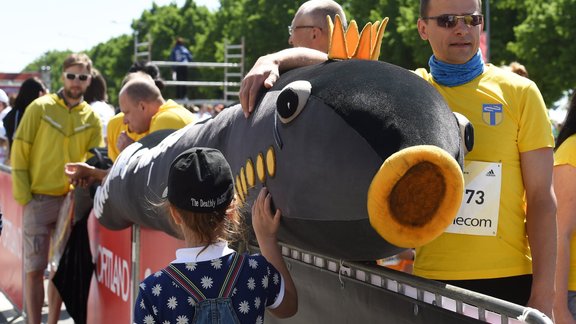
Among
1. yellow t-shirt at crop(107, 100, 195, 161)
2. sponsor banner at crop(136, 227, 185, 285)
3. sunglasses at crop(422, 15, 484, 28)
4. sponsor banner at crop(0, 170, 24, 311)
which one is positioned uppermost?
sunglasses at crop(422, 15, 484, 28)

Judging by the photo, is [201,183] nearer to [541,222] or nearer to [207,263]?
[207,263]

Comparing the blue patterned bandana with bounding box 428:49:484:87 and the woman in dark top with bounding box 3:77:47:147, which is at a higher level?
the blue patterned bandana with bounding box 428:49:484:87

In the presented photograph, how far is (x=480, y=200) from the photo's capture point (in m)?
2.96

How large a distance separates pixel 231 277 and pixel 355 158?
655 millimetres

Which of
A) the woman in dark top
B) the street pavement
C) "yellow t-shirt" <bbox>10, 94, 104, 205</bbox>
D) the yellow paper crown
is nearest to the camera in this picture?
the yellow paper crown

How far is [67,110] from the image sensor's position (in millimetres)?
7070

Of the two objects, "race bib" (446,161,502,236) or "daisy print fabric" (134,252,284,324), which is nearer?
"daisy print fabric" (134,252,284,324)

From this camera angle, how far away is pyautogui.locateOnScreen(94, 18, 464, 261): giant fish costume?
2285 mm

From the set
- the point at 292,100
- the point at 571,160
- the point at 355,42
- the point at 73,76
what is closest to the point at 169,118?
the point at 73,76

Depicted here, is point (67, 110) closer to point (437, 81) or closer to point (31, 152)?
point (31, 152)

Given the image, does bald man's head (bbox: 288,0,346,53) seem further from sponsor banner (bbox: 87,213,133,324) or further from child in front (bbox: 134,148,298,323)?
sponsor banner (bbox: 87,213,133,324)

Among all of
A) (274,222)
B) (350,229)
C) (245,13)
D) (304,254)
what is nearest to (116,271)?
(304,254)

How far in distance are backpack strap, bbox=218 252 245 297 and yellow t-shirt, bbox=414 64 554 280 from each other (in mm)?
696

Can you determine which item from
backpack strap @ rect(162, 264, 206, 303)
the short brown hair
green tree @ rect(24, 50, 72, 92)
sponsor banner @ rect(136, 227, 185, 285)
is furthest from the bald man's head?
green tree @ rect(24, 50, 72, 92)
